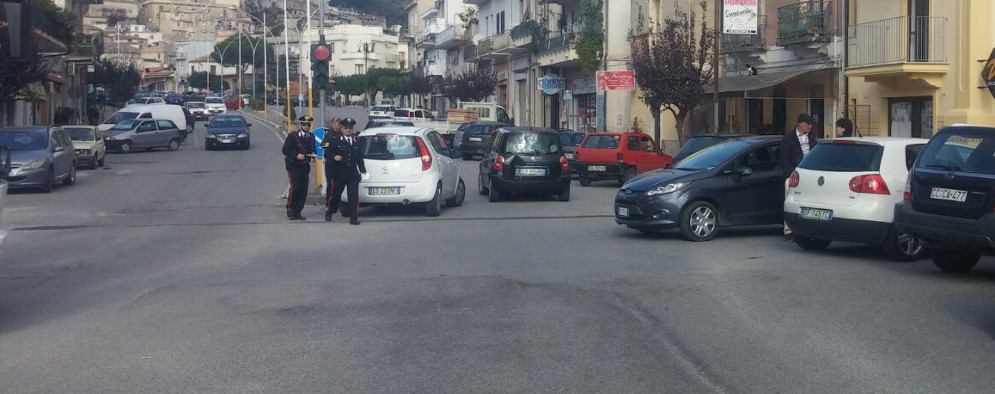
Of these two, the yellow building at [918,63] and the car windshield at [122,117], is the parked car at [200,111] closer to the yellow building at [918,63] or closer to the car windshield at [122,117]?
the car windshield at [122,117]

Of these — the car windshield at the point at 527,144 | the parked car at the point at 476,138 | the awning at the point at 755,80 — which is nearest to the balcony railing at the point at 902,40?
the awning at the point at 755,80

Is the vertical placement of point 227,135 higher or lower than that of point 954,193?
higher

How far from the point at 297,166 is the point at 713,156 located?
7.22 metres

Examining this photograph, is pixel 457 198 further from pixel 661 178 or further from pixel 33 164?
pixel 33 164

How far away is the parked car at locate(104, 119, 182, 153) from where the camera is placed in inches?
1607

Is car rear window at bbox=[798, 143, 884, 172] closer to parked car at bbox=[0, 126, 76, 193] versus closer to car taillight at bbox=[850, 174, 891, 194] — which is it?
car taillight at bbox=[850, 174, 891, 194]

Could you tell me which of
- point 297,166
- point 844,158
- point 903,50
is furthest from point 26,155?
point 903,50

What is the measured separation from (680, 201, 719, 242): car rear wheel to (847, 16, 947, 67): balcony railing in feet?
36.6

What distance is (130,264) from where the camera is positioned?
497 inches

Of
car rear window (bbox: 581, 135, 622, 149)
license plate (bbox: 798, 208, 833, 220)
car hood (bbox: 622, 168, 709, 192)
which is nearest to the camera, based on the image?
license plate (bbox: 798, 208, 833, 220)

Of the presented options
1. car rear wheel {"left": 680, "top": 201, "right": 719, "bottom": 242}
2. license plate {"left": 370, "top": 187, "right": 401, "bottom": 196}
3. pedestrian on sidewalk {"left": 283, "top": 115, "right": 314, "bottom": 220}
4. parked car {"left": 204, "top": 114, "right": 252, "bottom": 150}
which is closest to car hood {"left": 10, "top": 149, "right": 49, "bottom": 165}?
pedestrian on sidewalk {"left": 283, "top": 115, "right": 314, "bottom": 220}

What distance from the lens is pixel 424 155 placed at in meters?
18.2

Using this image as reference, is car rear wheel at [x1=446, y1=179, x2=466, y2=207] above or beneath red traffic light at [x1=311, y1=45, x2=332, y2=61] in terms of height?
beneath

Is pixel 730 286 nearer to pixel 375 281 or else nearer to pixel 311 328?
pixel 375 281
